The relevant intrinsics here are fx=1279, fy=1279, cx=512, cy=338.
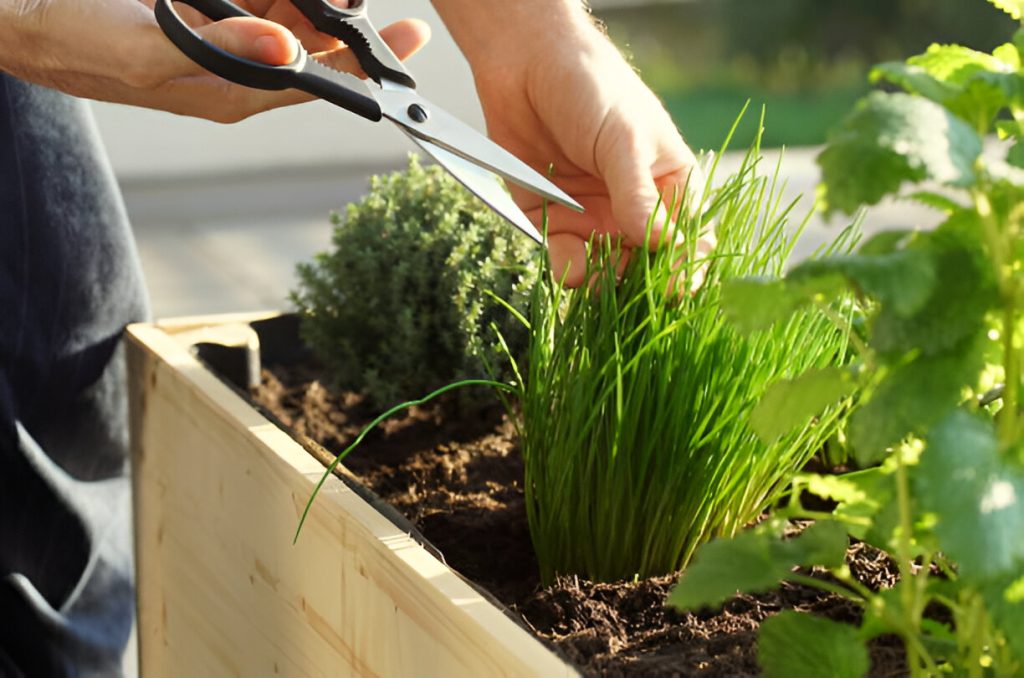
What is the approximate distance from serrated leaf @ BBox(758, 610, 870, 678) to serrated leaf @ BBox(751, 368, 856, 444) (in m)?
0.10

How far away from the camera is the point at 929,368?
585mm

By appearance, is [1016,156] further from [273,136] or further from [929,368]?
[273,136]

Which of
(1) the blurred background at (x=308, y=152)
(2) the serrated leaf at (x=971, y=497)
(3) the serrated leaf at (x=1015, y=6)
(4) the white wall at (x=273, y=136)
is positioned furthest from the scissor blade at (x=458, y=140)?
(4) the white wall at (x=273, y=136)

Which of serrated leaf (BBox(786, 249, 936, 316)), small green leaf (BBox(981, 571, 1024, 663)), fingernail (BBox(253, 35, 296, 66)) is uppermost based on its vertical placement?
serrated leaf (BBox(786, 249, 936, 316))

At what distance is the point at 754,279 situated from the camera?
601 mm

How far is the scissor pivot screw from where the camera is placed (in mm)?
1054

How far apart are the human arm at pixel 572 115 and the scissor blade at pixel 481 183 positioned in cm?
6

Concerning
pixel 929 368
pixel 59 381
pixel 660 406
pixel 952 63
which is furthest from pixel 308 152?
pixel 929 368

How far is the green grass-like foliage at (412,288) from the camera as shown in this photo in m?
1.37

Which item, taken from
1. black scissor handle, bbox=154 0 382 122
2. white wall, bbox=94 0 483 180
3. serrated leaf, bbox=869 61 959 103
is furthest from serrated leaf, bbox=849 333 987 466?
white wall, bbox=94 0 483 180

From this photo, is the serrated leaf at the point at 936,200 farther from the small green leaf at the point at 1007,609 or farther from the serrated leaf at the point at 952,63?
the small green leaf at the point at 1007,609

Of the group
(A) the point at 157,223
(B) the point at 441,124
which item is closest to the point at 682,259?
(B) the point at 441,124

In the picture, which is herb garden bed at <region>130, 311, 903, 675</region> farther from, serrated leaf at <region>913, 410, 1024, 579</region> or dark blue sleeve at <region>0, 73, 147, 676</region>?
serrated leaf at <region>913, 410, 1024, 579</region>

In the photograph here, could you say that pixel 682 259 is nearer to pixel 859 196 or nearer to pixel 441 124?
pixel 441 124
